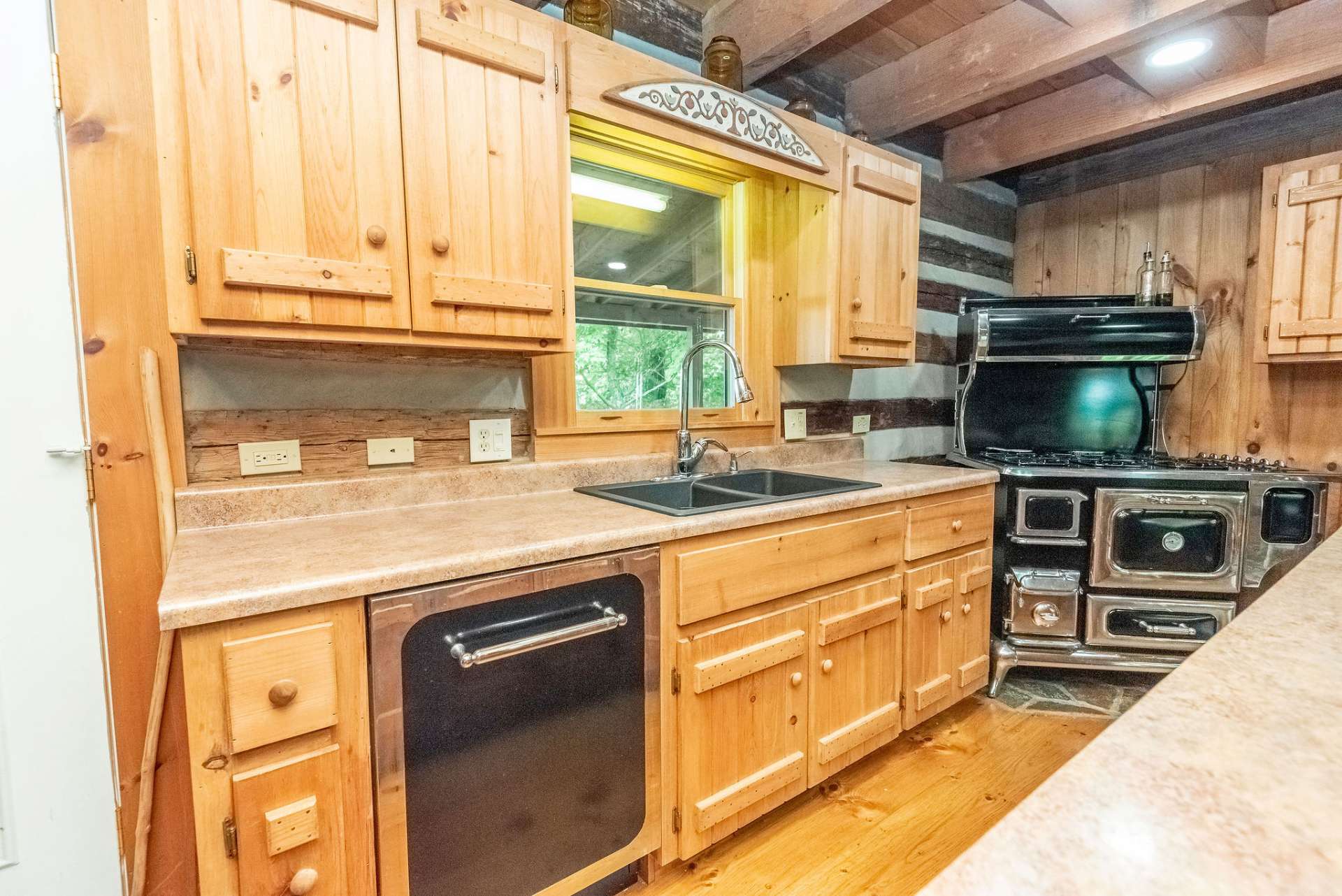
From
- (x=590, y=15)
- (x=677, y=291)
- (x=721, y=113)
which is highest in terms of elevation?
(x=590, y=15)

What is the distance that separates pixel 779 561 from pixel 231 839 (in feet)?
3.98

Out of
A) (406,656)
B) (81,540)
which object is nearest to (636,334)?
(406,656)

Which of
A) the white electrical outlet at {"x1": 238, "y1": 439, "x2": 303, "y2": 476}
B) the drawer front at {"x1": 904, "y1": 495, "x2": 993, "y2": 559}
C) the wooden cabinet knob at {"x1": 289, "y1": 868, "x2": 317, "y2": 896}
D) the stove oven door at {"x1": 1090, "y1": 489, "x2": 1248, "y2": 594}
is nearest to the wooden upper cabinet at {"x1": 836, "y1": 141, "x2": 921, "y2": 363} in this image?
the drawer front at {"x1": 904, "y1": 495, "x2": 993, "y2": 559}

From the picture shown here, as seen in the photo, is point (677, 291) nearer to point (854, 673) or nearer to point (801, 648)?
point (801, 648)

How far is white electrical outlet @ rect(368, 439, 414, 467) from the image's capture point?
162 cm

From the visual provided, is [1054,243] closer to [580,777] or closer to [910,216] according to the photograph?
[910,216]

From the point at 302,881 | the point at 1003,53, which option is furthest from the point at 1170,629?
the point at 302,881

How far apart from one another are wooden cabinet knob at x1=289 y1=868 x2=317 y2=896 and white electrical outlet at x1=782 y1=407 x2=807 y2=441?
6.53ft

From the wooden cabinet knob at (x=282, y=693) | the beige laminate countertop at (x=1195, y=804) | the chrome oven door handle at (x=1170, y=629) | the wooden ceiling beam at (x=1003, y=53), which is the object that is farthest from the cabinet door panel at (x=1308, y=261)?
the wooden cabinet knob at (x=282, y=693)

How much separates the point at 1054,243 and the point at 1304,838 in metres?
3.67

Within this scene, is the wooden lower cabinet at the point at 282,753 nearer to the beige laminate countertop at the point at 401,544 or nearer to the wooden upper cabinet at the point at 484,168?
the beige laminate countertop at the point at 401,544

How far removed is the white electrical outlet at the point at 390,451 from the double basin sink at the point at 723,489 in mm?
492

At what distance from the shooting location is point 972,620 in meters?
2.28

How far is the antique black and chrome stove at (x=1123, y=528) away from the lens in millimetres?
2248
